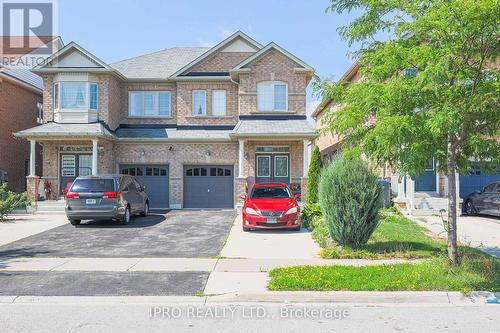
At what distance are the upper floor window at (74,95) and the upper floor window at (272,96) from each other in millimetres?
8283

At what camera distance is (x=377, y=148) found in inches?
302

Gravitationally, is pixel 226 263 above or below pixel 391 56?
below

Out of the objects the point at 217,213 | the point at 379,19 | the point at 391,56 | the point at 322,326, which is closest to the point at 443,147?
the point at 391,56

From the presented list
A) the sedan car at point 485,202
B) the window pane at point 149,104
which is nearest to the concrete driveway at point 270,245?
the sedan car at point 485,202

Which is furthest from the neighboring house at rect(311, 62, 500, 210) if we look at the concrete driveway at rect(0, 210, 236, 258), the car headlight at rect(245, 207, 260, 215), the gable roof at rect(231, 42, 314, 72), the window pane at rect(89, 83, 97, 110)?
the window pane at rect(89, 83, 97, 110)

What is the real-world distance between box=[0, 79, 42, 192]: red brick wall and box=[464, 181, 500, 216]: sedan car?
22.8 metres

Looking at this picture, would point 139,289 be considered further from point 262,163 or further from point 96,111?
point 96,111

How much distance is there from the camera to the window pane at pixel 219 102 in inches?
886

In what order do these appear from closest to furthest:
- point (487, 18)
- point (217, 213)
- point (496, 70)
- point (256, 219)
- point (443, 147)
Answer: point (487, 18), point (496, 70), point (443, 147), point (256, 219), point (217, 213)

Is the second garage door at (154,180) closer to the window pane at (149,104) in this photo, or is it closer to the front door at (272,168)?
the window pane at (149,104)

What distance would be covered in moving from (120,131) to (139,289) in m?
16.6

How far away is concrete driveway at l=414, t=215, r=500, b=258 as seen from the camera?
11.0 metres

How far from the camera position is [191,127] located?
22.4 m

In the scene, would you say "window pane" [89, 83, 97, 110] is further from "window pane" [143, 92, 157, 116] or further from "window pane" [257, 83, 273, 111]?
"window pane" [257, 83, 273, 111]
